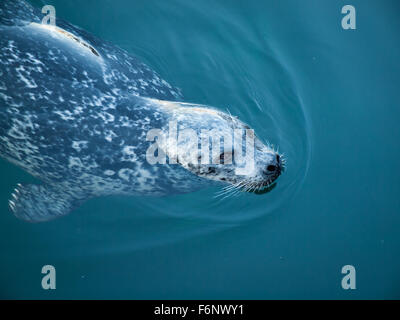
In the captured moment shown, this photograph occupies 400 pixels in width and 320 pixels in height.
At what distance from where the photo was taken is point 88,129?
12.0 feet

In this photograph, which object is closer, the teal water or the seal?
the seal

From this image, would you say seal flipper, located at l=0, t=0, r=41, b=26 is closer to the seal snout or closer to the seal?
the seal

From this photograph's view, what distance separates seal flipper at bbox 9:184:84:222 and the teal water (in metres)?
0.23

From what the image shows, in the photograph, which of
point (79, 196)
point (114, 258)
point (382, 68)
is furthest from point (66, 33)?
point (382, 68)

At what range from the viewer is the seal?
3.54 m

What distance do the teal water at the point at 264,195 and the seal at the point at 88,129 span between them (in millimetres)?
490

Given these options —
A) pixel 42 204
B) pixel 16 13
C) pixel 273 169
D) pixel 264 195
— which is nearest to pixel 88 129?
pixel 42 204

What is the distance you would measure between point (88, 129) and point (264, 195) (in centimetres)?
211

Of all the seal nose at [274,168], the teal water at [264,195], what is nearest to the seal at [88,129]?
the seal nose at [274,168]

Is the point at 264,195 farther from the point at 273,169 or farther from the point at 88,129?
the point at 88,129

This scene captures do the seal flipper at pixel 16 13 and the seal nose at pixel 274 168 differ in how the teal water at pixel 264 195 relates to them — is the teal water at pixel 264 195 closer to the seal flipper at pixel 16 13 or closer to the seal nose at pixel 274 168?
the seal nose at pixel 274 168

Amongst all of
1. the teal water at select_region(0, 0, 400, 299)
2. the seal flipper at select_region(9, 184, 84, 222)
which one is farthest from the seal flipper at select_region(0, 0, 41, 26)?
the seal flipper at select_region(9, 184, 84, 222)

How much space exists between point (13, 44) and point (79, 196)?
5.24 feet

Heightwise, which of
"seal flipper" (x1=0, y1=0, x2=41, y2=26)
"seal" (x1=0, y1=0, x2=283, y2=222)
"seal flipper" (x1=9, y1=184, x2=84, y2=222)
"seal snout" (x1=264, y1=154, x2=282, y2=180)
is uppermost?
"seal flipper" (x1=0, y1=0, x2=41, y2=26)
